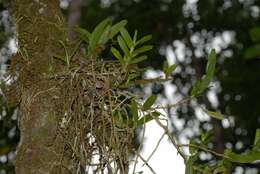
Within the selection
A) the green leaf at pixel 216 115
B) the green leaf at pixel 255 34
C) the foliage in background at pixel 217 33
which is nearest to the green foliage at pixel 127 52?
the green leaf at pixel 216 115

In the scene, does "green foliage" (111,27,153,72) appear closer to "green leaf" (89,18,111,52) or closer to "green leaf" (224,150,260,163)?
"green leaf" (89,18,111,52)

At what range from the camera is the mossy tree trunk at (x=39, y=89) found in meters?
1.26

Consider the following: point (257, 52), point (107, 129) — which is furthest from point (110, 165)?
point (257, 52)

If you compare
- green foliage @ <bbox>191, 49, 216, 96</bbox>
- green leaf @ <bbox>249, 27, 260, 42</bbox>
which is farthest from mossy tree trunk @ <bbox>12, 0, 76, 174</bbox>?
green leaf @ <bbox>249, 27, 260, 42</bbox>

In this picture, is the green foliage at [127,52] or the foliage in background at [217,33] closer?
the green foliage at [127,52]

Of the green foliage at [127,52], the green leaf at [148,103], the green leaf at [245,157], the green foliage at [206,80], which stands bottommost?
the green leaf at [245,157]

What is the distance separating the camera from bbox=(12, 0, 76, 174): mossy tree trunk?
1256 millimetres

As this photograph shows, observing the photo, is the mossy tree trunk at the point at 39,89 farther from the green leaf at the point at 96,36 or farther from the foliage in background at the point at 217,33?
the foliage in background at the point at 217,33

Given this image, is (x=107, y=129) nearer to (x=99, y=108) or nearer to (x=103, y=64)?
(x=99, y=108)

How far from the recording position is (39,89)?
4.41 feet

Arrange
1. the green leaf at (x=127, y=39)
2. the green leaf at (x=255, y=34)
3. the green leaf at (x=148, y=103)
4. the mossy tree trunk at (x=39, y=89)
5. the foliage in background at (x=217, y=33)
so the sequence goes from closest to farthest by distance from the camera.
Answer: the green leaf at (x=255, y=34) → the mossy tree trunk at (x=39, y=89) → the green leaf at (x=148, y=103) → the green leaf at (x=127, y=39) → the foliage in background at (x=217, y=33)

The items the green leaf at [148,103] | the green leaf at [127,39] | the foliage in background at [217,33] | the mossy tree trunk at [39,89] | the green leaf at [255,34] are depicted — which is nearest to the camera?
the green leaf at [255,34]

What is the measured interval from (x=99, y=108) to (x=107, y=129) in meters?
0.06

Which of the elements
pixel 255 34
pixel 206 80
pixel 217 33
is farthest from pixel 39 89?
pixel 217 33
